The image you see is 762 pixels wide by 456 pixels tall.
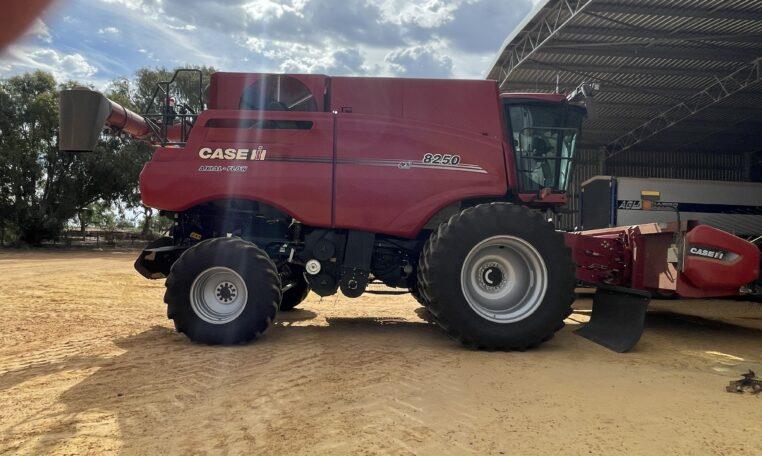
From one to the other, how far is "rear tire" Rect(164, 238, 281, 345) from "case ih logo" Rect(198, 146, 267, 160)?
996 mm

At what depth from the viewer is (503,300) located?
565 centimetres

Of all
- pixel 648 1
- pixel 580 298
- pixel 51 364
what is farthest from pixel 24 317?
pixel 648 1

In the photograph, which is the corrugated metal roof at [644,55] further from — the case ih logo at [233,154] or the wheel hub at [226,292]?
the wheel hub at [226,292]

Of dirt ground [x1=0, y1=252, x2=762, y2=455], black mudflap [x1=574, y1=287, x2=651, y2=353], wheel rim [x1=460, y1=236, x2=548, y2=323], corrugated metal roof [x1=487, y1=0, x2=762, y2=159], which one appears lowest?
dirt ground [x1=0, y1=252, x2=762, y2=455]

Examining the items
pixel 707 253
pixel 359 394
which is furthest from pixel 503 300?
pixel 359 394

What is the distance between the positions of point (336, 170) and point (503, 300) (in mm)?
2394

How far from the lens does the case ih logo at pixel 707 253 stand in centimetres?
560

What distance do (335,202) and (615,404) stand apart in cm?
347

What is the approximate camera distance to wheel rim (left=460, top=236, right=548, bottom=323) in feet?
18.0

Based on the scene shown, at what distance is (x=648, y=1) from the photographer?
12.3 meters

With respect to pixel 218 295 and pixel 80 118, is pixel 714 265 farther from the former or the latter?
pixel 80 118

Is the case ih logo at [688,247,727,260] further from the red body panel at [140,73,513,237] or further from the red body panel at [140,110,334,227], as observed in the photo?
the red body panel at [140,110,334,227]

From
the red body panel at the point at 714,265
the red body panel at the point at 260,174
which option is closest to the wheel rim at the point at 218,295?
the red body panel at the point at 260,174

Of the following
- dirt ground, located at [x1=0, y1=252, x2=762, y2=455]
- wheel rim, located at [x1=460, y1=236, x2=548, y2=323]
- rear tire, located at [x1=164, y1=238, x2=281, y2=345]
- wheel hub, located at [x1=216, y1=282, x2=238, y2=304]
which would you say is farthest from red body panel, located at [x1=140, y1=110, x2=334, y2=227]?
wheel rim, located at [x1=460, y1=236, x2=548, y2=323]
